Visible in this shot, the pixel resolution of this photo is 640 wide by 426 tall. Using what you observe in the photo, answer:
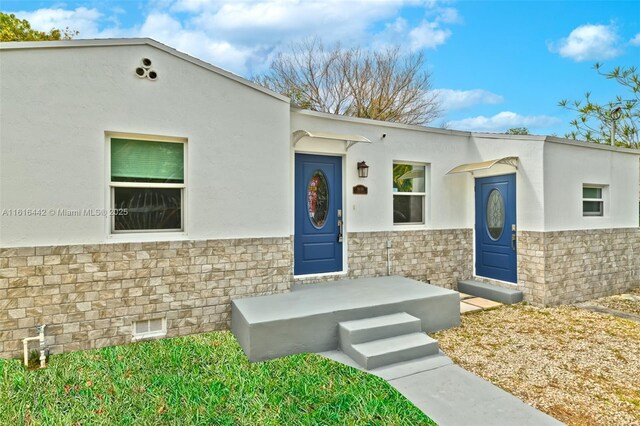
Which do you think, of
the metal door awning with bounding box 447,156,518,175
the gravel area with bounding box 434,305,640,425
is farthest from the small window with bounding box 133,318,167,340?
the metal door awning with bounding box 447,156,518,175

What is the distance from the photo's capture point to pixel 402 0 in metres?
8.49

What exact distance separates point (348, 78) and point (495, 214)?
37.9 feet

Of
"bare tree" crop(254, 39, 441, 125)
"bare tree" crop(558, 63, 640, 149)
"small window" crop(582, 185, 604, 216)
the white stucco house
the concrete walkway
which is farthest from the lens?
"bare tree" crop(254, 39, 441, 125)

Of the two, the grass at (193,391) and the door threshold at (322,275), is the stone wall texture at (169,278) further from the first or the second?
Answer: the grass at (193,391)

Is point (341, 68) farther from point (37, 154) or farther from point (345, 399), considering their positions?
point (345, 399)

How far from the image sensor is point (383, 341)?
4.21 meters

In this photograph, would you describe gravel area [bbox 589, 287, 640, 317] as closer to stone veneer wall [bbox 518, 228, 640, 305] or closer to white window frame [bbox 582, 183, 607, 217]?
stone veneer wall [bbox 518, 228, 640, 305]

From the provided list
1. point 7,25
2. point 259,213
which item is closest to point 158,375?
point 259,213

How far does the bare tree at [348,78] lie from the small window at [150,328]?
532 inches

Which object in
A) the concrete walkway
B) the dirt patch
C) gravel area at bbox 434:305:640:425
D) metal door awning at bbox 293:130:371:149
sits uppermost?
metal door awning at bbox 293:130:371:149

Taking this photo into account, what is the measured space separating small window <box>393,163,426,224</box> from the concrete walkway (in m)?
3.41

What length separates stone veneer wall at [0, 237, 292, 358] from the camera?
3865mm

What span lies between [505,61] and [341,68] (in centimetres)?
715

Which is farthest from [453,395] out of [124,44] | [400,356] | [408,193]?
[124,44]
